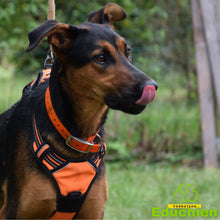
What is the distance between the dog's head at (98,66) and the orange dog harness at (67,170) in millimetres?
277

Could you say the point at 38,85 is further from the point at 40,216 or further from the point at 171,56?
the point at 171,56

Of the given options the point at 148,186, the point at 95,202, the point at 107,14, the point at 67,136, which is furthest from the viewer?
the point at 148,186

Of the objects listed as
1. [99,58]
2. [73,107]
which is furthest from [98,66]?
[73,107]

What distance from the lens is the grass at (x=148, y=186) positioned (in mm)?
4391

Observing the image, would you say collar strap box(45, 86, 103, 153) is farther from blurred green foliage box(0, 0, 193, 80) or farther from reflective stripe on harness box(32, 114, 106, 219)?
blurred green foliage box(0, 0, 193, 80)

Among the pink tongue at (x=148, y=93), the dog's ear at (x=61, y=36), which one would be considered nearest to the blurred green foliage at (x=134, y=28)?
the dog's ear at (x=61, y=36)

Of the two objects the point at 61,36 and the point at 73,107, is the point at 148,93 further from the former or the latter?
the point at 61,36

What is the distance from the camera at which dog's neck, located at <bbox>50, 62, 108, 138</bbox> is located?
102 inches

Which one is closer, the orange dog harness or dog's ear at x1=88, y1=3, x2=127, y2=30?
the orange dog harness

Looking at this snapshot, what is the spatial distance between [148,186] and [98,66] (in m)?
2.98

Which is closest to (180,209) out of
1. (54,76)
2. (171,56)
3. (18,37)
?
(54,76)

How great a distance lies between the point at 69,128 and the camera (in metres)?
2.62

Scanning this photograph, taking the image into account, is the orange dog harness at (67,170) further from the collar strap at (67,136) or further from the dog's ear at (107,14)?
the dog's ear at (107,14)

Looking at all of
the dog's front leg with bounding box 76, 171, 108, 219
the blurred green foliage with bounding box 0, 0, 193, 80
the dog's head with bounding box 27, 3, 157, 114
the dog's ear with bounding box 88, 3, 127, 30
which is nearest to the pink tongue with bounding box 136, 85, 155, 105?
the dog's head with bounding box 27, 3, 157, 114
